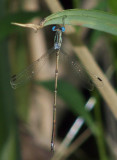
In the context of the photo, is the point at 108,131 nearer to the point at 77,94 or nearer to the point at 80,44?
the point at 77,94

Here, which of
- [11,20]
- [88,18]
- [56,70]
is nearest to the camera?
[88,18]

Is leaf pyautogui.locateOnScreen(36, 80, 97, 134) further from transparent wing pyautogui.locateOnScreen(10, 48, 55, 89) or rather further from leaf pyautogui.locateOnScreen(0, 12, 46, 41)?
leaf pyautogui.locateOnScreen(0, 12, 46, 41)

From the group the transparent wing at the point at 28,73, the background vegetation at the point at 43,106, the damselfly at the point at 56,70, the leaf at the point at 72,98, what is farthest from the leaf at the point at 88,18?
the background vegetation at the point at 43,106

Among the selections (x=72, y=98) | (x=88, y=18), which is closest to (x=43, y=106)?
(x=72, y=98)

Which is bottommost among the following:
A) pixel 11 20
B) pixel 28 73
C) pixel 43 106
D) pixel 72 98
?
→ pixel 43 106

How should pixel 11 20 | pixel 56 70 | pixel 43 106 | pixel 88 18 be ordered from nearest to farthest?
pixel 88 18
pixel 11 20
pixel 56 70
pixel 43 106

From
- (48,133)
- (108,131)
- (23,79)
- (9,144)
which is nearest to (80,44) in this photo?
(23,79)

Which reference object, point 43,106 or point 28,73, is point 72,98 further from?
point 43,106

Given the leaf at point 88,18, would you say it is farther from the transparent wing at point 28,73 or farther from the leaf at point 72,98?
the leaf at point 72,98
